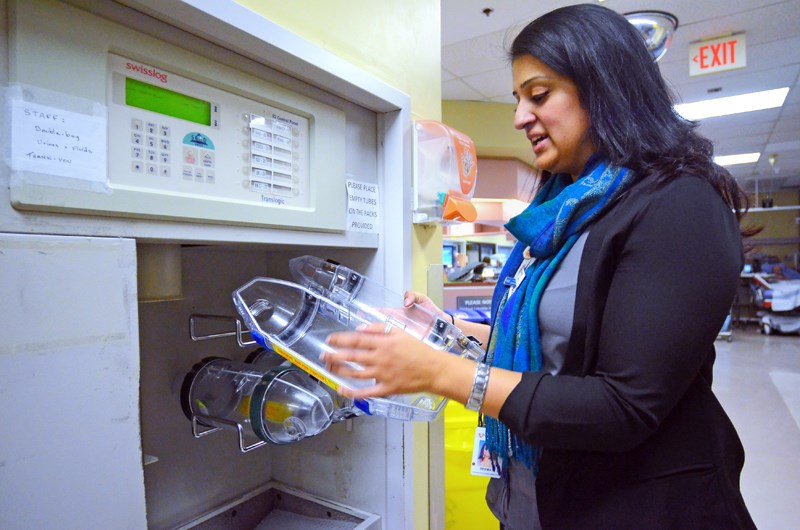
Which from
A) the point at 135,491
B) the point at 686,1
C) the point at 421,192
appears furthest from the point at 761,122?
the point at 135,491

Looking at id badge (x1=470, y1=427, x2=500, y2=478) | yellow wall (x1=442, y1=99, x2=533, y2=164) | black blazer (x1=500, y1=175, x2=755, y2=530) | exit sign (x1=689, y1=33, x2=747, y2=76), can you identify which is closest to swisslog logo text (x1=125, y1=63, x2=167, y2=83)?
black blazer (x1=500, y1=175, x2=755, y2=530)

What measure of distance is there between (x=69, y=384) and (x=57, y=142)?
26cm

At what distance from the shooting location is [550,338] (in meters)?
0.79

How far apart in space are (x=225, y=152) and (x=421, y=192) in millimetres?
457

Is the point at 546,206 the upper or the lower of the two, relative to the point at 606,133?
lower

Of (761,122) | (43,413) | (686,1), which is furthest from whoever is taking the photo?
(761,122)

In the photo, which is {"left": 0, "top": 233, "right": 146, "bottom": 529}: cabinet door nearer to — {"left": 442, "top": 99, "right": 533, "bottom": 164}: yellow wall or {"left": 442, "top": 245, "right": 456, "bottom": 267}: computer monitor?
{"left": 442, "top": 99, "right": 533, "bottom": 164}: yellow wall

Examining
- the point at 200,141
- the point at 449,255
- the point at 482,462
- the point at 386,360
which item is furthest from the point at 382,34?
the point at 449,255

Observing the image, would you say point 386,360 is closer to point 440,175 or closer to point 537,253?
point 537,253

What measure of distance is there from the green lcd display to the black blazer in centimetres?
60

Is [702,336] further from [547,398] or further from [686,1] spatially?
[686,1]

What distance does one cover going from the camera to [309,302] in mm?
989

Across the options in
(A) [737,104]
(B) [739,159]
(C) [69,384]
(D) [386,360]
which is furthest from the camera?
(B) [739,159]

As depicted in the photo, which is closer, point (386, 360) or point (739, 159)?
point (386, 360)
